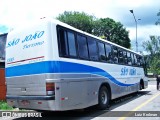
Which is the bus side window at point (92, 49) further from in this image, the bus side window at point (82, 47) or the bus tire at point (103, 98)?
the bus tire at point (103, 98)

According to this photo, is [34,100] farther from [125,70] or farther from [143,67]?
[143,67]

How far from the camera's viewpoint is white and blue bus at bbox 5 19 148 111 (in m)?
9.49

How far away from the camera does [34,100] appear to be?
380 inches

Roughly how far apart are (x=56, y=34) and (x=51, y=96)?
2.02 meters

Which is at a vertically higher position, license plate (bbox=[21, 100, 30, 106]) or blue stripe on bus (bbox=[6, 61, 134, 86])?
blue stripe on bus (bbox=[6, 61, 134, 86])

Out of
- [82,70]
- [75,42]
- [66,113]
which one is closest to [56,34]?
[75,42]

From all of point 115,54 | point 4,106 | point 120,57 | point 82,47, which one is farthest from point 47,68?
point 120,57

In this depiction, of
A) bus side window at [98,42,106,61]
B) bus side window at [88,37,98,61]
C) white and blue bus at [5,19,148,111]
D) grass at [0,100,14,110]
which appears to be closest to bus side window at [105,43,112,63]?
bus side window at [98,42,106,61]

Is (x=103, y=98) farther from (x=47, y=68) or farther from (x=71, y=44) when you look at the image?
(x=47, y=68)

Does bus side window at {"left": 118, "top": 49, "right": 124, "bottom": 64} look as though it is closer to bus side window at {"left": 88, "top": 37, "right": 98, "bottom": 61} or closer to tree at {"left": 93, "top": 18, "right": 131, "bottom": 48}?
bus side window at {"left": 88, "top": 37, "right": 98, "bottom": 61}

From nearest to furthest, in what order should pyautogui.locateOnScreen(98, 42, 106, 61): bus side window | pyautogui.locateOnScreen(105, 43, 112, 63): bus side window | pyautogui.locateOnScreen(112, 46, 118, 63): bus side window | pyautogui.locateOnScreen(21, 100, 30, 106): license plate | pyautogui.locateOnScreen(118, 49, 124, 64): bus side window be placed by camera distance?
pyautogui.locateOnScreen(21, 100, 30, 106): license plate
pyautogui.locateOnScreen(98, 42, 106, 61): bus side window
pyautogui.locateOnScreen(105, 43, 112, 63): bus side window
pyautogui.locateOnScreen(112, 46, 118, 63): bus side window
pyautogui.locateOnScreen(118, 49, 124, 64): bus side window

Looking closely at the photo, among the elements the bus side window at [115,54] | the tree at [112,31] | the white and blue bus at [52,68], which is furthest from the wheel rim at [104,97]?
the tree at [112,31]

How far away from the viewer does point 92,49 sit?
12.5 metres

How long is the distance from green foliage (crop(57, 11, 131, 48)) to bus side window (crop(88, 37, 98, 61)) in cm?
4691
